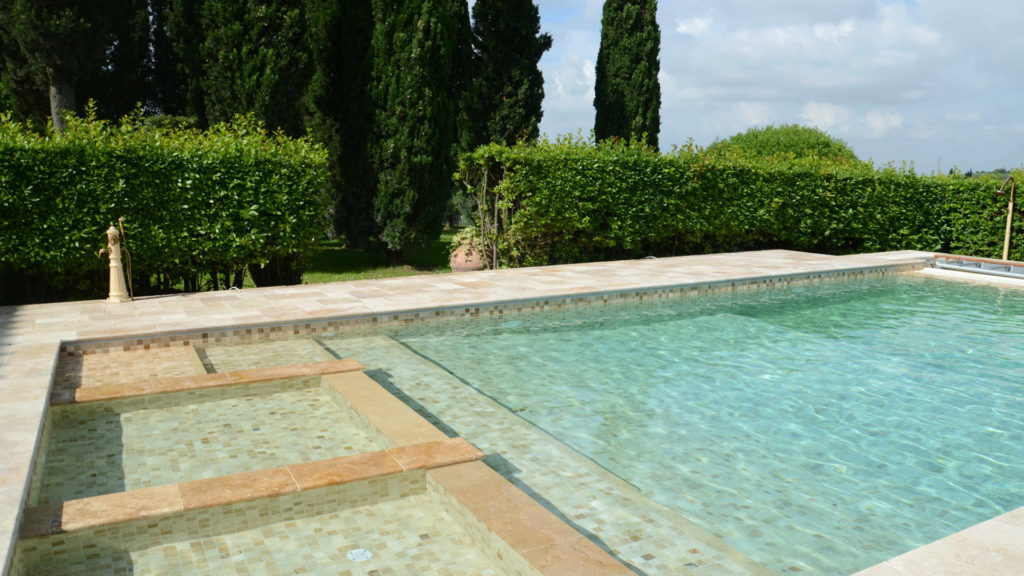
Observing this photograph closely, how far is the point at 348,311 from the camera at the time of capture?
7.54 meters

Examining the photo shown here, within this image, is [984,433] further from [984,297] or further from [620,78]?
[620,78]

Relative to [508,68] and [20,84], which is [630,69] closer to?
[508,68]

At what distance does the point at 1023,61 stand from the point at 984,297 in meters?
12.0

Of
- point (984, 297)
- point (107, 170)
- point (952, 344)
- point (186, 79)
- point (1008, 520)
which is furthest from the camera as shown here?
point (186, 79)

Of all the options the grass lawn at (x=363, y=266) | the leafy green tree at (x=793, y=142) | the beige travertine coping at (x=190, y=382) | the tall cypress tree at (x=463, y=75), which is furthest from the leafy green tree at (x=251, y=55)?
the leafy green tree at (x=793, y=142)

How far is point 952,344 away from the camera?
759 centimetres

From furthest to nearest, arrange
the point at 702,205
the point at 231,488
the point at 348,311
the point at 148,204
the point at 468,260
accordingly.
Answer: the point at 702,205
the point at 468,260
the point at 148,204
the point at 348,311
the point at 231,488

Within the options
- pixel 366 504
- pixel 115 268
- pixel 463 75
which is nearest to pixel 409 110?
pixel 463 75

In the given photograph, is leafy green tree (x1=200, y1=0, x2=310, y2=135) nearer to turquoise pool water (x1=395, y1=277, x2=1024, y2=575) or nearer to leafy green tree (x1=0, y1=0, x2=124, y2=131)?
leafy green tree (x1=0, y1=0, x2=124, y2=131)

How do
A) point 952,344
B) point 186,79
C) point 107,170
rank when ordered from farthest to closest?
point 186,79
point 107,170
point 952,344

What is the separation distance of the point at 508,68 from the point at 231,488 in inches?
597

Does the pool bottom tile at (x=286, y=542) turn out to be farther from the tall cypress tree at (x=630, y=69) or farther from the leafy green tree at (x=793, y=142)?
the leafy green tree at (x=793, y=142)

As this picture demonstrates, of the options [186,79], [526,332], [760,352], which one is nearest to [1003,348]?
[760,352]

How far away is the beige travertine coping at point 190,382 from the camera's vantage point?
192 inches
